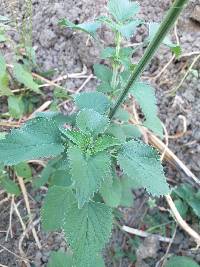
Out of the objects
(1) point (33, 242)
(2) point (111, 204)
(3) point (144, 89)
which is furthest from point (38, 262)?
(3) point (144, 89)

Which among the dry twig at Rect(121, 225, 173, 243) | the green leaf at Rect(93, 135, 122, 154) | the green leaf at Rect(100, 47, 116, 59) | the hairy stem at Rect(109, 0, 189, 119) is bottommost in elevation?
the dry twig at Rect(121, 225, 173, 243)

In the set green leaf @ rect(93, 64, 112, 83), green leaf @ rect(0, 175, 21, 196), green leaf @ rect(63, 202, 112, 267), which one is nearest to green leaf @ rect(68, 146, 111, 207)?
green leaf @ rect(63, 202, 112, 267)

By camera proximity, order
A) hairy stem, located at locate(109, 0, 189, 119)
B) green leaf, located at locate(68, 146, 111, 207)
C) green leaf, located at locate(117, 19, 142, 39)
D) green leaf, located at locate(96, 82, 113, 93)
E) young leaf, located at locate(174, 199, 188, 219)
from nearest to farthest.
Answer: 1. hairy stem, located at locate(109, 0, 189, 119)
2. green leaf, located at locate(68, 146, 111, 207)
3. green leaf, located at locate(117, 19, 142, 39)
4. green leaf, located at locate(96, 82, 113, 93)
5. young leaf, located at locate(174, 199, 188, 219)

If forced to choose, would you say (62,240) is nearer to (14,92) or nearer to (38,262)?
(38,262)

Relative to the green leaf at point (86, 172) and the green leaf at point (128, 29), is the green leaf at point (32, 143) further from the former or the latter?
the green leaf at point (128, 29)

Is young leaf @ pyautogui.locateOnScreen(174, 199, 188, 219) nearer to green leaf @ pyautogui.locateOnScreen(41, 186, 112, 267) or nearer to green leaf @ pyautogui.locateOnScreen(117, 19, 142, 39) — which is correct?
green leaf @ pyautogui.locateOnScreen(41, 186, 112, 267)


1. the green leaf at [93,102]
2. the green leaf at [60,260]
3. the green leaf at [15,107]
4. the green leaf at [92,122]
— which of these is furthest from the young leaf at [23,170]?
the green leaf at [92,122]
